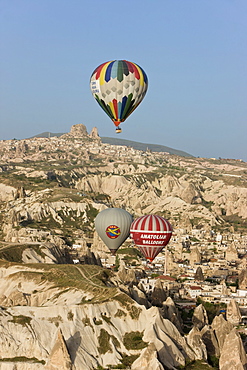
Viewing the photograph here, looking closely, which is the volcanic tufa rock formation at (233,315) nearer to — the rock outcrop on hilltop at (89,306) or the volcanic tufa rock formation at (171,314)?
the rock outcrop on hilltop at (89,306)

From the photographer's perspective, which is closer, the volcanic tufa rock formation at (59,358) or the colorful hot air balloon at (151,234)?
the volcanic tufa rock formation at (59,358)

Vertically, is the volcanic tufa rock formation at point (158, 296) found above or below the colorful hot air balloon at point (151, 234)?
below

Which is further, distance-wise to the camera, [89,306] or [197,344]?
[89,306]

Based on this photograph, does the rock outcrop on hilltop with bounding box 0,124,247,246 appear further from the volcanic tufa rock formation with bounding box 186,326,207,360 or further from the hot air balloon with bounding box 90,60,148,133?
the volcanic tufa rock formation with bounding box 186,326,207,360

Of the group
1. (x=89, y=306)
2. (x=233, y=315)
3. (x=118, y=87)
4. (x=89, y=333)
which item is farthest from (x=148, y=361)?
(x=118, y=87)

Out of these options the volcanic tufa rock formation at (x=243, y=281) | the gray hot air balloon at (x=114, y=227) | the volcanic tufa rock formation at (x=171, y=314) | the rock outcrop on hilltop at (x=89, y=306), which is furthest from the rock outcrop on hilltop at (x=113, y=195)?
the volcanic tufa rock formation at (x=171, y=314)

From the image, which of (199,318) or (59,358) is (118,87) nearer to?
(199,318)
